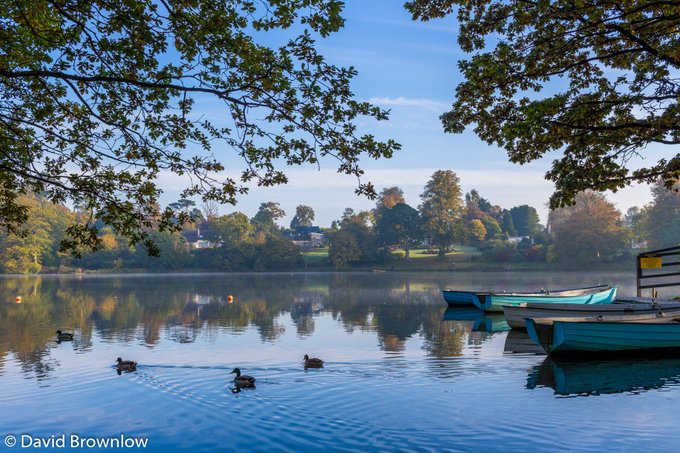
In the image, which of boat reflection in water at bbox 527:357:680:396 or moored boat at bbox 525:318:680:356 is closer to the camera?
boat reflection in water at bbox 527:357:680:396

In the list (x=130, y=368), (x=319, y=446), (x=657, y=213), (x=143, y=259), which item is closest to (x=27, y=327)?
(x=130, y=368)

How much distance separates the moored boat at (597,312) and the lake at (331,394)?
49.1 inches

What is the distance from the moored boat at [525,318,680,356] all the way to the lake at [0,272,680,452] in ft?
1.92

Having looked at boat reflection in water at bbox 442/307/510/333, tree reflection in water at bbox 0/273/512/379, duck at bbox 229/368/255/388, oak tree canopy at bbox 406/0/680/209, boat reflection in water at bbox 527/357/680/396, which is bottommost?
tree reflection in water at bbox 0/273/512/379

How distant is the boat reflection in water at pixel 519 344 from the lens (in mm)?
18688

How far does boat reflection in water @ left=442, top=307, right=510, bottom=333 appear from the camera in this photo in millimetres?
25516

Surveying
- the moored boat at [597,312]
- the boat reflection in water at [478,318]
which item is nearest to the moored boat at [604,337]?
the moored boat at [597,312]

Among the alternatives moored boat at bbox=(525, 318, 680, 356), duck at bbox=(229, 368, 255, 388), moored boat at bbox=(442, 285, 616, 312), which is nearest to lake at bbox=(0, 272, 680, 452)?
duck at bbox=(229, 368, 255, 388)

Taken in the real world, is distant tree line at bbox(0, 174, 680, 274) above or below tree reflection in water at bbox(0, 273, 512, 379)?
above

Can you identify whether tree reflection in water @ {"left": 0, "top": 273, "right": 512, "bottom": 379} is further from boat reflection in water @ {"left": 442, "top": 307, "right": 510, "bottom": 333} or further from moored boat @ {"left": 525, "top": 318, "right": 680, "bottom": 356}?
moored boat @ {"left": 525, "top": 318, "right": 680, "bottom": 356}

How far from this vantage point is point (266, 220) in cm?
15412

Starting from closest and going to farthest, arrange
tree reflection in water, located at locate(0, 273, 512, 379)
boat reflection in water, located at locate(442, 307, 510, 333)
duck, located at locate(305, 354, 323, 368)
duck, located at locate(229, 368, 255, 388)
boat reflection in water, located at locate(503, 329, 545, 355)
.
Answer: duck, located at locate(229, 368, 255, 388)
duck, located at locate(305, 354, 323, 368)
boat reflection in water, located at locate(503, 329, 545, 355)
tree reflection in water, located at locate(0, 273, 512, 379)
boat reflection in water, located at locate(442, 307, 510, 333)

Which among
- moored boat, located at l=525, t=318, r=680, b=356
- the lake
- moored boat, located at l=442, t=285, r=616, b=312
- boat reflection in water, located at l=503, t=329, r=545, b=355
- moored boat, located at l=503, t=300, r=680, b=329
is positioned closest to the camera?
the lake

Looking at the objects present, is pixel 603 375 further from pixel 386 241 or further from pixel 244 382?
pixel 386 241
